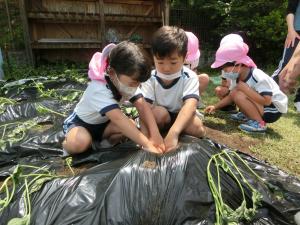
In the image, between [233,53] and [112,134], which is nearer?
[112,134]

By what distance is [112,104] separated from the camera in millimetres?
2014

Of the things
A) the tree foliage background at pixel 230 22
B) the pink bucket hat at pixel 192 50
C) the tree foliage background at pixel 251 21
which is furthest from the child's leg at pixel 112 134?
the tree foliage background at pixel 251 21

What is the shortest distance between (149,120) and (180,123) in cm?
21

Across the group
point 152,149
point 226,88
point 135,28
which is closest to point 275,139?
point 226,88

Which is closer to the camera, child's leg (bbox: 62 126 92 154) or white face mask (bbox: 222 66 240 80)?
child's leg (bbox: 62 126 92 154)

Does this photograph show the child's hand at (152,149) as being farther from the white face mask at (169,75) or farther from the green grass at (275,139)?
the green grass at (275,139)

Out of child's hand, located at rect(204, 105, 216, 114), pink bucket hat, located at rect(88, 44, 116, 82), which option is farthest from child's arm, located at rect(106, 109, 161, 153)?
child's hand, located at rect(204, 105, 216, 114)

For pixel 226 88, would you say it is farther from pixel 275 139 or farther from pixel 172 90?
pixel 172 90

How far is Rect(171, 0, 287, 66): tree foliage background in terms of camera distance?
23.8 feet

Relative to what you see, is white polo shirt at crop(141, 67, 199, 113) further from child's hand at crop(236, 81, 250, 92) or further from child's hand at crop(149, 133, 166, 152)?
child's hand at crop(236, 81, 250, 92)

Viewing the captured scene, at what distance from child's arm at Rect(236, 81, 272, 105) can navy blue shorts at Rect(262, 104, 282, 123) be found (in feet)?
0.46

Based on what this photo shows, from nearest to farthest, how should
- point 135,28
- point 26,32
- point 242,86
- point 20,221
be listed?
1. point 20,221
2. point 242,86
3. point 26,32
4. point 135,28

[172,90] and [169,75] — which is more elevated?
[169,75]

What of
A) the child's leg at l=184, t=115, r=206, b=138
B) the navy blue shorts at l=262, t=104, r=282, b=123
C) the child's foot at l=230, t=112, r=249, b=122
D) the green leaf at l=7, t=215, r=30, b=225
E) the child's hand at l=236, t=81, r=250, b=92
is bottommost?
the child's foot at l=230, t=112, r=249, b=122
